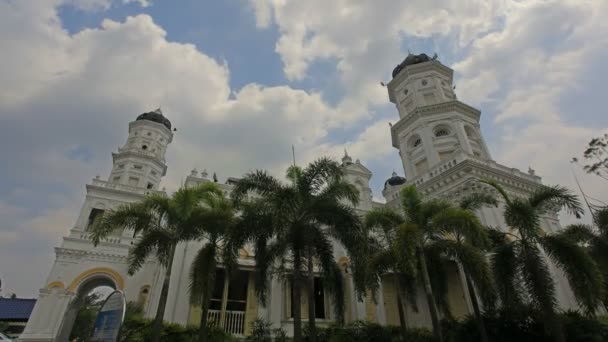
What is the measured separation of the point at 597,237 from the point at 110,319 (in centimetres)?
2130

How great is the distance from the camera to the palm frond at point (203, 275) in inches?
535

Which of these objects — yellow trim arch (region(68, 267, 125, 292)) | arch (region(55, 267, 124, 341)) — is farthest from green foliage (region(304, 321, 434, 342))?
arch (region(55, 267, 124, 341))

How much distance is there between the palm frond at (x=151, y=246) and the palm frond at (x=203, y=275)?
1326 millimetres

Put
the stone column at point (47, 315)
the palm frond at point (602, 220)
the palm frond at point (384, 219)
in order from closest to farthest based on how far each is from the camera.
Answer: the palm frond at point (384, 219) → the palm frond at point (602, 220) → the stone column at point (47, 315)

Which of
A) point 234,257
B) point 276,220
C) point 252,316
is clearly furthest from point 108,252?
point 276,220

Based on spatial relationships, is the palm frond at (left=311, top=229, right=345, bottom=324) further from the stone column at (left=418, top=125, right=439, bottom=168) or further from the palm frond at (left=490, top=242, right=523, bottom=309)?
the stone column at (left=418, top=125, right=439, bottom=168)

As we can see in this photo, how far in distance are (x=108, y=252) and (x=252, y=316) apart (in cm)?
1404

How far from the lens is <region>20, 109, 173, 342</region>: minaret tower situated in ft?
75.3

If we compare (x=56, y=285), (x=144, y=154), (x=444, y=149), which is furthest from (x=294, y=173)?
(x=144, y=154)

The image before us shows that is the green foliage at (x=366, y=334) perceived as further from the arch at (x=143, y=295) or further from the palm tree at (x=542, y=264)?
the arch at (x=143, y=295)

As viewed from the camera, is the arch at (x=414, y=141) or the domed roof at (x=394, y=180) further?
the domed roof at (x=394, y=180)

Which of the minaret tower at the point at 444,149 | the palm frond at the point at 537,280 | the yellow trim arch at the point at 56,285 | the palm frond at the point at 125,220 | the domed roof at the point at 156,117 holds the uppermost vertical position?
the domed roof at the point at 156,117

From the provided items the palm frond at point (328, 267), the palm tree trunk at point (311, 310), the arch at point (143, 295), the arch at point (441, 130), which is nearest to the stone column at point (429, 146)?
the arch at point (441, 130)

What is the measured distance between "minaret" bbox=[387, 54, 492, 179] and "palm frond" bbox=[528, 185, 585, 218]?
10.1m
